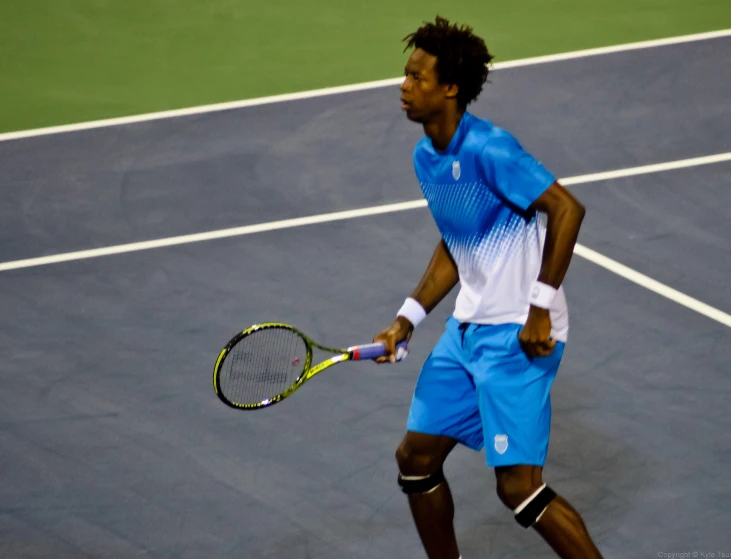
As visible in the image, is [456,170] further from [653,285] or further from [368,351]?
[653,285]

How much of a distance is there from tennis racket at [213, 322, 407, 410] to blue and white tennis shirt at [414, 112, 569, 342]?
1.28ft

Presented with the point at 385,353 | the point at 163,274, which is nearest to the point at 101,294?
the point at 163,274

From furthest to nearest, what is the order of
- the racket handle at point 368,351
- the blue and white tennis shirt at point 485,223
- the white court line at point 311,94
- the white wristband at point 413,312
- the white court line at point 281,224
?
the white court line at point 311,94 < the white court line at point 281,224 < the white wristband at point 413,312 < the racket handle at point 368,351 < the blue and white tennis shirt at point 485,223

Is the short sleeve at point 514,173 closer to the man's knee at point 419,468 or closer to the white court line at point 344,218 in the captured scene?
the man's knee at point 419,468

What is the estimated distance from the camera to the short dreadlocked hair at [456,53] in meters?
4.41

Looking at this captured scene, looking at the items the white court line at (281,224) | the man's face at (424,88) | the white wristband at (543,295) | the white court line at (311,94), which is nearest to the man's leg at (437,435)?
the white wristband at (543,295)

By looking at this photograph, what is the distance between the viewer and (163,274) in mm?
7430

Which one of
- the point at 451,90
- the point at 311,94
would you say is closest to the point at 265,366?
the point at 451,90

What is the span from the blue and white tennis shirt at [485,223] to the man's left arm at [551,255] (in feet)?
0.33

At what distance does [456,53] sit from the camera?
173 inches

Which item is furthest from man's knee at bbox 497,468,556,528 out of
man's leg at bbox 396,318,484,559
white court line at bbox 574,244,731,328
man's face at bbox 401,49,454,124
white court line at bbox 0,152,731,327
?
white court line at bbox 0,152,731,327

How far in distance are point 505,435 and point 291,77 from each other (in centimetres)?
612

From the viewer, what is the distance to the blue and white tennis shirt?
437 centimetres

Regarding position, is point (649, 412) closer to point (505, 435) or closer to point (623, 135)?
point (505, 435)
